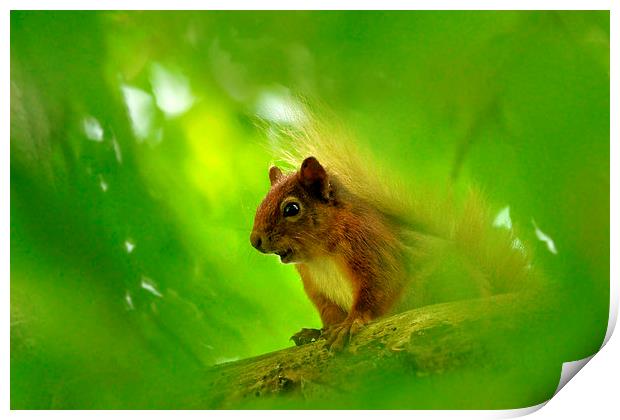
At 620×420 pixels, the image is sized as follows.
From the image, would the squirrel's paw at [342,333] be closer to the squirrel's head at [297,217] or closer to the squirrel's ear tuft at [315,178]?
the squirrel's head at [297,217]

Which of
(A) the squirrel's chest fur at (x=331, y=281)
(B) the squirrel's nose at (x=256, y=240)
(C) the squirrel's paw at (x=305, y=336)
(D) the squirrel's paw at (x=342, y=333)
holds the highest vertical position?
(B) the squirrel's nose at (x=256, y=240)

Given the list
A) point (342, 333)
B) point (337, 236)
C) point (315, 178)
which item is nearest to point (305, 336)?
point (342, 333)

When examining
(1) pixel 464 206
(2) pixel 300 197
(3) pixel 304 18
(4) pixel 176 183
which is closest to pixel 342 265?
(2) pixel 300 197

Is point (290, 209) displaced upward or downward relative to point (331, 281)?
upward

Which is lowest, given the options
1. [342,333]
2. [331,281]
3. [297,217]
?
[342,333]

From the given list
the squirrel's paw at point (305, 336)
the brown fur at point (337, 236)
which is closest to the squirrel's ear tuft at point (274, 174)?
the brown fur at point (337, 236)

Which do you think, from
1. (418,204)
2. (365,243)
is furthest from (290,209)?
(418,204)

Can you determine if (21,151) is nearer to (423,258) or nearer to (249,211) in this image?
(249,211)

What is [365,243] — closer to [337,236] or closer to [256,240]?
[337,236]
